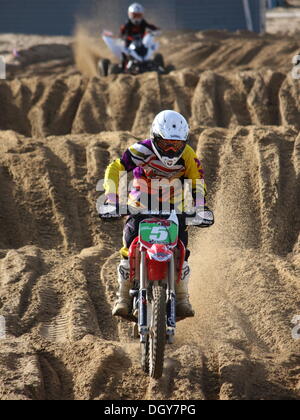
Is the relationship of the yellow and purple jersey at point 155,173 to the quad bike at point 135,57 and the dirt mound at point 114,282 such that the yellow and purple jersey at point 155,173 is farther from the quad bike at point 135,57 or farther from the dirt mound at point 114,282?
the quad bike at point 135,57

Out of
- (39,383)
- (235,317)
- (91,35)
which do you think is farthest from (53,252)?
(91,35)

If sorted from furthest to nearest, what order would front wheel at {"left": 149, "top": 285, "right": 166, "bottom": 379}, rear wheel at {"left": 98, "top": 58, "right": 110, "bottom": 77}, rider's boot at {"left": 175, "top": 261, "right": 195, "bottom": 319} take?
rear wheel at {"left": 98, "top": 58, "right": 110, "bottom": 77}
rider's boot at {"left": 175, "top": 261, "right": 195, "bottom": 319}
front wheel at {"left": 149, "top": 285, "right": 166, "bottom": 379}

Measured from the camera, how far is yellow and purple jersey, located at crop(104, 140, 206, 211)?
6.70 metres

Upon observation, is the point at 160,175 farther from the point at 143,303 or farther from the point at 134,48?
the point at 134,48

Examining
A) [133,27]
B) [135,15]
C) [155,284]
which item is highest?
[135,15]

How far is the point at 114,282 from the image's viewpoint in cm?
850

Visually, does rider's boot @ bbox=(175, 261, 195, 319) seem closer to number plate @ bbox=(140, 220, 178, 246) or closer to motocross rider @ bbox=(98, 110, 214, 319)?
motocross rider @ bbox=(98, 110, 214, 319)

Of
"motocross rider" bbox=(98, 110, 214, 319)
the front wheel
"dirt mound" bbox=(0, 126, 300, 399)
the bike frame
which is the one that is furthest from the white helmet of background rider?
the front wheel

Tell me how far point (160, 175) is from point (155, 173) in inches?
1.9

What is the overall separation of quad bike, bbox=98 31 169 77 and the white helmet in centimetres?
1341

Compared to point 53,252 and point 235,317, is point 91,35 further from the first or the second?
point 235,317

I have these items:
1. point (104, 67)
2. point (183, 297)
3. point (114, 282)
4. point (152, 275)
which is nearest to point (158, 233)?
point (152, 275)

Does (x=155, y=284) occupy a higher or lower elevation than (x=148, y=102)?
lower

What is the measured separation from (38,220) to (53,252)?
3.10 feet
